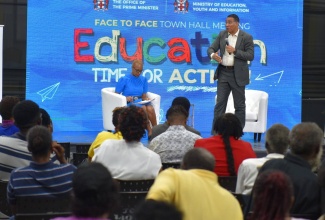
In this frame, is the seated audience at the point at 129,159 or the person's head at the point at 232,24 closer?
the seated audience at the point at 129,159

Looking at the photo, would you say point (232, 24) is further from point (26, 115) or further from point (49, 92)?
point (26, 115)

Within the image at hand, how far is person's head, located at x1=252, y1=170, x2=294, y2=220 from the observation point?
2.98 meters

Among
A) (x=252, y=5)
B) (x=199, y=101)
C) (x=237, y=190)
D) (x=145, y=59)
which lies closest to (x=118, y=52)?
(x=145, y=59)

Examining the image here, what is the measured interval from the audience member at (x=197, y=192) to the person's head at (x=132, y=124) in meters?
1.48

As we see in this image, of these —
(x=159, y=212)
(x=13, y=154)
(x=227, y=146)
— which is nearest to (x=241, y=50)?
(x=227, y=146)

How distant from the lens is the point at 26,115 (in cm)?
502

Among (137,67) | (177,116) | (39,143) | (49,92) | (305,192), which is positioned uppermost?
(137,67)

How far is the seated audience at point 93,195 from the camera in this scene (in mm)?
2773

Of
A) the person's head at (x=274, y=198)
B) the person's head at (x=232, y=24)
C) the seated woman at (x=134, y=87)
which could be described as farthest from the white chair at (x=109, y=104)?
the person's head at (x=274, y=198)

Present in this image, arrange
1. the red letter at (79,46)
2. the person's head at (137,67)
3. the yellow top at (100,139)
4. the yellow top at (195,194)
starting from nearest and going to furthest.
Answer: the yellow top at (195,194) < the yellow top at (100,139) < the person's head at (137,67) < the red letter at (79,46)

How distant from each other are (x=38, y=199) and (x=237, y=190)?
52.0 inches

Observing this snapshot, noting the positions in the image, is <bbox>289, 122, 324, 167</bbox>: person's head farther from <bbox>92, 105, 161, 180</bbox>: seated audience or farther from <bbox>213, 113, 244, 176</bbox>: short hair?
<bbox>213, 113, 244, 176</bbox>: short hair

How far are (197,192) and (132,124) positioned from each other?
1.68 metres

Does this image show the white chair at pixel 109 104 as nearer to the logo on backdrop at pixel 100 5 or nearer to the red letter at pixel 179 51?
the red letter at pixel 179 51
